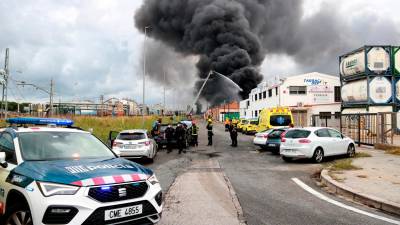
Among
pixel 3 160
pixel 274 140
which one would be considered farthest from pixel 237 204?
pixel 274 140

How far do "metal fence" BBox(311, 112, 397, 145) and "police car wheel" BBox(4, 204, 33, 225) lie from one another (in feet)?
56.9

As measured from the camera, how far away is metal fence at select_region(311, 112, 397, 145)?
17828mm

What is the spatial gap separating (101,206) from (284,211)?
11.4 ft

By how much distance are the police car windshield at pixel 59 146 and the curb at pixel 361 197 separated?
472 cm

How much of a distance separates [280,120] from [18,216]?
20.5 meters

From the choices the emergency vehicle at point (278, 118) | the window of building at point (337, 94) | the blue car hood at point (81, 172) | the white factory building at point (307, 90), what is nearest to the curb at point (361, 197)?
the blue car hood at point (81, 172)

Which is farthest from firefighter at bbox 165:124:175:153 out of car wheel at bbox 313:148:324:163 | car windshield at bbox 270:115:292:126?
car wheel at bbox 313:148:324:163

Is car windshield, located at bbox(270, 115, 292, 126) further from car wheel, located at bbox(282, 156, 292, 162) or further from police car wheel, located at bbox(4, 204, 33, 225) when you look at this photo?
police car wheel, located at bbox(4, 204, 33, 225)

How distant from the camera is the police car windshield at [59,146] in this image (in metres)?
4.89

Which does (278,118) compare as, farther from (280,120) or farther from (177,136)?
(177,136)

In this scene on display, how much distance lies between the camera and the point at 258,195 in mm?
7586

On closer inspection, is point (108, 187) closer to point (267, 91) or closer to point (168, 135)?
point (168, 135)

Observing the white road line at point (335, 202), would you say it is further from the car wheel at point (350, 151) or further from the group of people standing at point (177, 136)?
the group of people standing at point (177, 136)

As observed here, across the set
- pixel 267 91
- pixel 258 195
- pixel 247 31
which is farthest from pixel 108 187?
pixel 247 31
